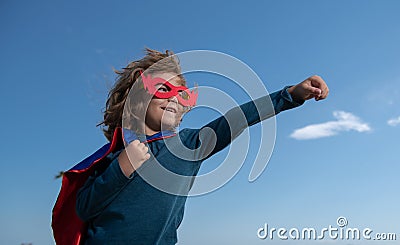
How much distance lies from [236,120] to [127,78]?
977 mm

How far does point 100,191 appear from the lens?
8.66 feet

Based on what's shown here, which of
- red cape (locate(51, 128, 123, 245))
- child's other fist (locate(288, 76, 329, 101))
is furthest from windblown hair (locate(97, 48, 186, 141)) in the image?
child's other fist (locate(288, 76, 329, 101))

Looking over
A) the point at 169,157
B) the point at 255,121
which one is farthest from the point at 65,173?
the point at 255,121

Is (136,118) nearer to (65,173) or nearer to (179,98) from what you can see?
(179,98)

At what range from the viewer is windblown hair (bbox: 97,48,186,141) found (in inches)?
126

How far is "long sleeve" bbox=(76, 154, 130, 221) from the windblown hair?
0.49 meters

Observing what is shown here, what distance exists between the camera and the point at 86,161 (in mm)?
2869

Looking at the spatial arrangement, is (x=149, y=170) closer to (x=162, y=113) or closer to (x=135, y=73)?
(x=162, y=113)

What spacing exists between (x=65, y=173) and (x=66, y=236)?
317mm

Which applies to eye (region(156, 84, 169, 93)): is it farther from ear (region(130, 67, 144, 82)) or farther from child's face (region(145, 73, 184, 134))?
ear (region(130, 67, 144, 82))

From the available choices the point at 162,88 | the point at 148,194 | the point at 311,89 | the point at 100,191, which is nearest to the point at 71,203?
the point at 100,191

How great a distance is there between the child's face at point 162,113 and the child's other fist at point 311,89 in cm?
79

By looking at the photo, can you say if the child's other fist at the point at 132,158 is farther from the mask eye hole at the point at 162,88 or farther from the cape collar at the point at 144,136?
the mask eye hole at the point at 162,88

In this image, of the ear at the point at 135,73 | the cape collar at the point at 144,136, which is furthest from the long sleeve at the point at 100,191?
the ear at the point at 135,73
